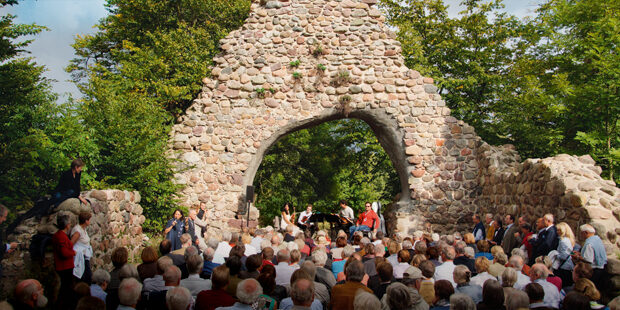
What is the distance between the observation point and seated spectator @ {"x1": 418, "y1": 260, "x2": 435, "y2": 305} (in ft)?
14.6

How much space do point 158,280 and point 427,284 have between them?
2.83 m

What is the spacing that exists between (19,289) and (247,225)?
775 cm

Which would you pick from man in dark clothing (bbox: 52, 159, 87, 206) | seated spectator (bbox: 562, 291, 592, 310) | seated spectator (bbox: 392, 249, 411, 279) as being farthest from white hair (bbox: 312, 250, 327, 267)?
man in dark clothing (bbox: 52, 159, 87, 206)

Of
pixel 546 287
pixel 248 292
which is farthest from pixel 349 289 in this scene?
pixel 546 287

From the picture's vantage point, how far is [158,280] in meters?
4.50

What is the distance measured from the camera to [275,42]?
11969mm

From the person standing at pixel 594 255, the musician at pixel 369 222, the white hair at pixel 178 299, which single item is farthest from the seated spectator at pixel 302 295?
the musician at pixel 369 222

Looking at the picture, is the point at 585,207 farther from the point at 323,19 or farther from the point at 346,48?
the point at 323,19

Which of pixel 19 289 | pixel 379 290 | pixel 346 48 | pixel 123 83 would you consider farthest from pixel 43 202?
pixel 346 48

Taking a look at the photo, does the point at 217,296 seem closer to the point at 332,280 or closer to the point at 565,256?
the point at 332,280

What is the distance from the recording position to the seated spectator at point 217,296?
3.83 meters

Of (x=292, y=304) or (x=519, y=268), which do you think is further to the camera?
(x=519, y=268)

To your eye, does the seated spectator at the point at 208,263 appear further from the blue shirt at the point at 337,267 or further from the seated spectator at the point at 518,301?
the seated spectator at the point at 518,301

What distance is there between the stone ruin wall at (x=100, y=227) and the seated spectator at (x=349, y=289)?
3.61m
